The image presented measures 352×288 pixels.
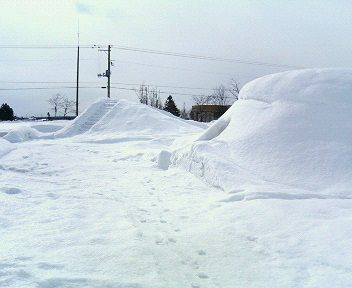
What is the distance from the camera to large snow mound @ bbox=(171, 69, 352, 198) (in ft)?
21.4

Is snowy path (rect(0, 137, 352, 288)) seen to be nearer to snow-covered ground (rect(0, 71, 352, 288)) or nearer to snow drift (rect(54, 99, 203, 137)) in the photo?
snow-covered ground (rect(0, 71, 352, 288))

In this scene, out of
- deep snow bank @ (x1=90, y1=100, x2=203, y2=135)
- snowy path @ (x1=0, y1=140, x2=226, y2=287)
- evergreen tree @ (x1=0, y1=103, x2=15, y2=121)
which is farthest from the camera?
evergreen tree @ (x1=0, y1=103, x2=15, y2=121)

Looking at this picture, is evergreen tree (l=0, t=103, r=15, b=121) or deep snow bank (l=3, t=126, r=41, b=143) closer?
deep snow bank (l=3, t=126, r=41, b=143)

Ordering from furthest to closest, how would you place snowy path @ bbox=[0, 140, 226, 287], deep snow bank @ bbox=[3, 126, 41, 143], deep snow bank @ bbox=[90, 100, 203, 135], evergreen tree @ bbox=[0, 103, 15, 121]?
evergreen tree @ bbox=[0, 103, 15, 121]
deep snow bank @ bbox=[90, 100, 203, 135]
deep snow bank @ bbox=[3, 126, 41, 143]
snowy path @ bbox=[0, 140, 226, 287]

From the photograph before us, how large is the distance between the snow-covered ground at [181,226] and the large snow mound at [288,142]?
0.05m

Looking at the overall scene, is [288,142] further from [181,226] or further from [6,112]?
[6,112]

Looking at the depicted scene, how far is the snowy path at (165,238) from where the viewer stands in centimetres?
349

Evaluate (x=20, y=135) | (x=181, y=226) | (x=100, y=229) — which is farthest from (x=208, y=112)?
(x=100, y=229)

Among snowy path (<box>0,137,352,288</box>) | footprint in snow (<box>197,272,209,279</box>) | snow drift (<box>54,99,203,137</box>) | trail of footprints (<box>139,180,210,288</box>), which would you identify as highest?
snow drift (<box>54,99,203,137</box>)

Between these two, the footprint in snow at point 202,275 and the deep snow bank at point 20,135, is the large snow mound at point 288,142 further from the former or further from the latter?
the deep snow bank at point 20,135

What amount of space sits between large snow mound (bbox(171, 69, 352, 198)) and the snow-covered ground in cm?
5

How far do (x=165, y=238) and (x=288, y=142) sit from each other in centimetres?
374

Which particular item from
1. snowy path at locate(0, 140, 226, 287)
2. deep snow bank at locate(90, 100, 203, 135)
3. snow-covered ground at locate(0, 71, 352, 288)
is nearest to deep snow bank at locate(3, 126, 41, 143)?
deep snow bank at locate(90, 100, 203, 135)

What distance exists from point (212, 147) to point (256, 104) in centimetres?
158
